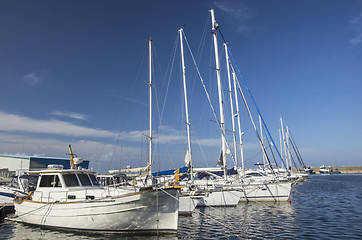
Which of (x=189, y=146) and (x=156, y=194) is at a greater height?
(x=189, y=146)

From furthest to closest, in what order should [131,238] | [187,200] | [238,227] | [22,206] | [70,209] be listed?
[187,200]
[22,206]
[238,227]
[70,209]
[131,238]

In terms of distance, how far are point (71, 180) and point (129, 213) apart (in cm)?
556

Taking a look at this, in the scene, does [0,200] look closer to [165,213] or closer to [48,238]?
[48,238]

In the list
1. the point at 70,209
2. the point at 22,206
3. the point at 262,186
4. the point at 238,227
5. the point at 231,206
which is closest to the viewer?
the point at 70,209

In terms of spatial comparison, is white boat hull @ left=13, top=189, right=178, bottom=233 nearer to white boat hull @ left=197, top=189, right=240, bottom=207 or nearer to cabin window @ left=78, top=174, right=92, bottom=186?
cabin window @ left=78, top=174, right=92, bottom=186

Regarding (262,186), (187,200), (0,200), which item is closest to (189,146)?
(187,200)

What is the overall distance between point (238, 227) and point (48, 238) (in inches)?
Answer: 461

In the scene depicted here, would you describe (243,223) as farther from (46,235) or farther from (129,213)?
(46,235)

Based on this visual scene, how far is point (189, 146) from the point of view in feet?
80.5

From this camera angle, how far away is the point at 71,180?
16250 mm

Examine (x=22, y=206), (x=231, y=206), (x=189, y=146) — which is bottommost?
(x=231, y=206)

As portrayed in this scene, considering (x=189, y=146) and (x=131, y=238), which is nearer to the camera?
(x=131, y=238)

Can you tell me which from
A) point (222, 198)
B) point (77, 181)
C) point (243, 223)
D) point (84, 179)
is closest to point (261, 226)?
point (243, 223)

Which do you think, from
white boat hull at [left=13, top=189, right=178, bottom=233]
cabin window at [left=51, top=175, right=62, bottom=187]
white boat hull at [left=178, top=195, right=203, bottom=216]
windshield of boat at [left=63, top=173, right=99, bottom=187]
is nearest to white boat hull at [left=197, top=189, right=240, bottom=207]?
white boat hull at [left=178, top=195, right=203, bottom=216]
